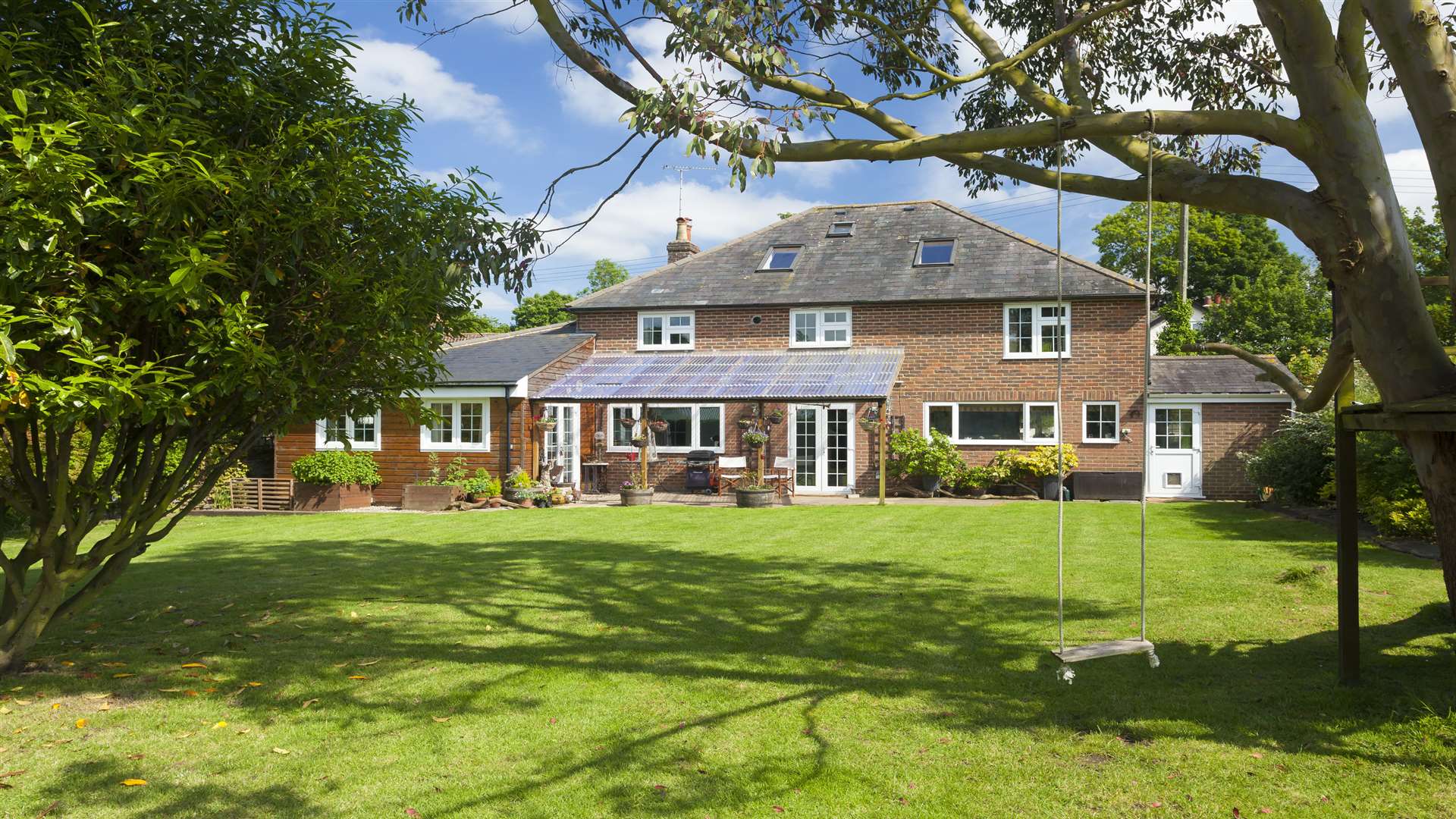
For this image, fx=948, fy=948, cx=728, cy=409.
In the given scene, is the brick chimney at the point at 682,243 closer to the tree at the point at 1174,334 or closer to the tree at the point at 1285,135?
the tree at the point at 1174,334

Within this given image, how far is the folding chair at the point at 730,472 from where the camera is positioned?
22094 mm

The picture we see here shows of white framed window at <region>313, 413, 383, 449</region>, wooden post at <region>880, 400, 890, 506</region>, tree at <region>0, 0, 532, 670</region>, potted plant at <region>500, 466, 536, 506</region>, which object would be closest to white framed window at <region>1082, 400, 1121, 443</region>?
wooden post at <region>880, 400, 890, 506</region>

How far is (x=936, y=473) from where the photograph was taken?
22.1 m

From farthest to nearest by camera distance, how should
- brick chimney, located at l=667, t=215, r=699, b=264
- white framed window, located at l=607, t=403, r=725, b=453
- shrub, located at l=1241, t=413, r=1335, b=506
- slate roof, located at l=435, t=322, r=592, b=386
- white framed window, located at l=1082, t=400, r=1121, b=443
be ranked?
brick chimney, located at l=667, t=215, r=699, b=264 < white framed window, located at l=607, t=403, r=725, b=453 < white framed window, located at l=1082, t=400, r=1121, b=443 < slate roof, located at l=435, t=322, r=592, b=386 < shrub, located at l=1241, t=413, r=1335, b=506

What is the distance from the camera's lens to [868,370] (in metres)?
22.2

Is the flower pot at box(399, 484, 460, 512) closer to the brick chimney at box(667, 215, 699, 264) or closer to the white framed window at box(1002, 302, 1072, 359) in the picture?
the brick chimney at box(667, 215, 699, 264)

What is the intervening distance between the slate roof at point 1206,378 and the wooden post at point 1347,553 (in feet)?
55.9

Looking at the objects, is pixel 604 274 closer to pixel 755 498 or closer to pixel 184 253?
pixel 755 498

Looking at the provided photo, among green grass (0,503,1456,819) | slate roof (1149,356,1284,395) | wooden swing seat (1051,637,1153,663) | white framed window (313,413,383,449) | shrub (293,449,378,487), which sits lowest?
green grass (0,503,1456,819)

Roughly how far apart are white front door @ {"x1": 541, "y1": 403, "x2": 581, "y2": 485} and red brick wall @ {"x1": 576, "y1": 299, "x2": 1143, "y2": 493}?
3.46ft

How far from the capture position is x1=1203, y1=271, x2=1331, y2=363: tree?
3669 centimetres

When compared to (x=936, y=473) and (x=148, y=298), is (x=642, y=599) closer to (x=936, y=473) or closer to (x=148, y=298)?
(x=148, y=298)

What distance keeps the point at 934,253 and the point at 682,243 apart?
8157mm

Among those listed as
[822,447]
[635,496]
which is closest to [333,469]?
[635,496]
